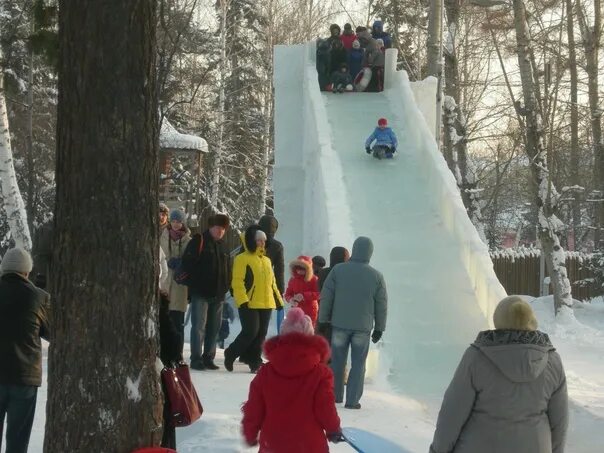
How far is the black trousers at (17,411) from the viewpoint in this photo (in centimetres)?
575

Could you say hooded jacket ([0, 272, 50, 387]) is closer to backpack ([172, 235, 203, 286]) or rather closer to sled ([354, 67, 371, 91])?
backpack ([172, 235, 203, 286])

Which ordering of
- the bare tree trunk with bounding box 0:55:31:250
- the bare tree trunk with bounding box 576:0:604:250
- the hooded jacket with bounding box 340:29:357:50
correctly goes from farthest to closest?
the bare tree trunk with bounding box 576:0:604:250
the hooded jacket with bounding box 340:29:357:50
the bare tree trunk with bounding box 0:55:31:250

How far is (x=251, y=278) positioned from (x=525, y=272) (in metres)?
22.8

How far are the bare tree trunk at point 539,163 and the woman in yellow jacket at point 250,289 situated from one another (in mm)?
10723

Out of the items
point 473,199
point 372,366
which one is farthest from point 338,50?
point 372,366

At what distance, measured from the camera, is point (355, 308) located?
26.5 ft

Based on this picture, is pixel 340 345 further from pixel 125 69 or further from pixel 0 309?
pixel 125 69

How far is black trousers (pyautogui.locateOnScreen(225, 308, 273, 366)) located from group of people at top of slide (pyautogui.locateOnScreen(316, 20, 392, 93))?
11685 mm

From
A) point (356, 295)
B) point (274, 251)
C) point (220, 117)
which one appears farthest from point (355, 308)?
point (220, 117)

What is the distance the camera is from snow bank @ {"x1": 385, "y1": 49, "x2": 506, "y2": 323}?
12.0 meters

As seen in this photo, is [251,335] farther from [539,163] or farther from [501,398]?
[539,163]

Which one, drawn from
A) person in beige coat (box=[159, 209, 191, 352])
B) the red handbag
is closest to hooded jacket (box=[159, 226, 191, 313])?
person in beige coat (box=[159, 209, 191, 352])

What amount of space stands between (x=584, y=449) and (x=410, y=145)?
9.60 meters

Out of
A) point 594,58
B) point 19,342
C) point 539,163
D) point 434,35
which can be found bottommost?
point 19,342
